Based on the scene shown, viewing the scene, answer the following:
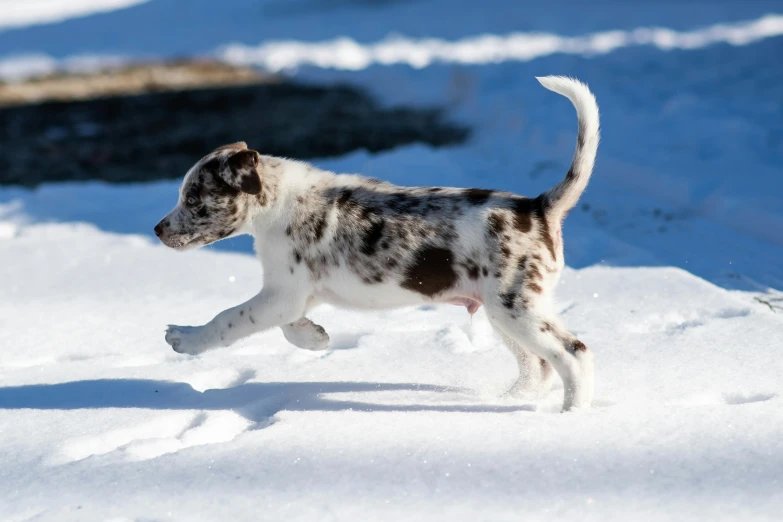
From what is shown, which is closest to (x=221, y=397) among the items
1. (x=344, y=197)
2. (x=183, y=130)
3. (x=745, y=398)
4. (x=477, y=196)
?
(x=344, y=197)

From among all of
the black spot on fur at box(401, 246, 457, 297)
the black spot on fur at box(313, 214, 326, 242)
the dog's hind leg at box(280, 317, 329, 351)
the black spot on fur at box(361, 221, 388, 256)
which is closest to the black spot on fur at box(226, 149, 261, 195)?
the black spot on fur at box(313, 214, 326, 242)

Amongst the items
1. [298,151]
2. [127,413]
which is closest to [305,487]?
[127,413]

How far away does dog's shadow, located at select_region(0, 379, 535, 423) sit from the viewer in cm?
368

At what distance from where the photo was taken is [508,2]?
2191 cm

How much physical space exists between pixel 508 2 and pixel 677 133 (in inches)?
585

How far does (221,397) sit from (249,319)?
328 mm

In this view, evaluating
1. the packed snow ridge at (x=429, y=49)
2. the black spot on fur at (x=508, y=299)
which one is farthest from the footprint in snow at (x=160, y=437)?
the packed snow ridge at (x=429, y=49)

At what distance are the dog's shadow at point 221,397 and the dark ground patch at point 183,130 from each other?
4781 millimetres

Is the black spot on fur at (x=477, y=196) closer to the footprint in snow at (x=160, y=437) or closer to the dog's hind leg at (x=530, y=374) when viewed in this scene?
the dog's hind leg at (x=530, y=374)

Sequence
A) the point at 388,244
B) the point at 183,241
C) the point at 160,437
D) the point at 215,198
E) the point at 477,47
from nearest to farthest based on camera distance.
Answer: the point at 160,437, the point at 388,244, the point at 215,198, the point at 183,241, the point at 477,47

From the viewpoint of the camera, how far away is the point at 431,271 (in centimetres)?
370

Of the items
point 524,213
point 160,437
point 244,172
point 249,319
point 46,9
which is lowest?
point 160,437

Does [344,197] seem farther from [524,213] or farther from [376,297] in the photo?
[524,213]

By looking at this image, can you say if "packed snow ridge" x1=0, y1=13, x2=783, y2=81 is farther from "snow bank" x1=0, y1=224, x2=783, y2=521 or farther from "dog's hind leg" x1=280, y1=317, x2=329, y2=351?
"dog's hind leg" x1=280, y1=317, x2=329, y2=351
